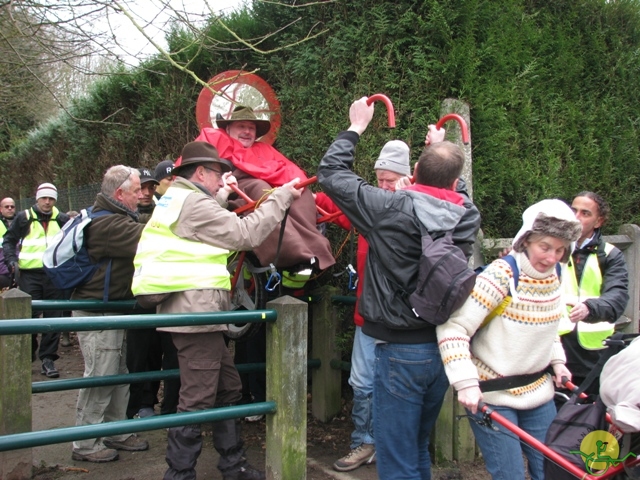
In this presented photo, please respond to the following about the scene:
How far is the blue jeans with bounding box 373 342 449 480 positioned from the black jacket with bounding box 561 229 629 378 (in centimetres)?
155

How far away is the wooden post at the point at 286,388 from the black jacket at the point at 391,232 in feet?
1.83

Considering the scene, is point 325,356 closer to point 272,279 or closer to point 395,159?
point 272,279

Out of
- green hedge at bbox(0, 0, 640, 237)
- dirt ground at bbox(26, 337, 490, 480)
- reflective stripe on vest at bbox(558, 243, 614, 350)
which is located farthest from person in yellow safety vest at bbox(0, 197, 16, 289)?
reflective stripe on vest at bbox(558, 243, 614, 350)

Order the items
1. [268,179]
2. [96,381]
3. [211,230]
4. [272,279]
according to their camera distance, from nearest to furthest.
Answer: [211,230]
[96,381]
[272,279]
[268,179]

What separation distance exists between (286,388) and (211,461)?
3.99 ft

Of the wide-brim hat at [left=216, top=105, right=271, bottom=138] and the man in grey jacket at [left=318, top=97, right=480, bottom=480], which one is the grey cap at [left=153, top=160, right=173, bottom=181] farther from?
the man in grey jacket at [left=318, top=97, right=480, bottom=480]

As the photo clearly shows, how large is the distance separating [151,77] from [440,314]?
5729 millimetres

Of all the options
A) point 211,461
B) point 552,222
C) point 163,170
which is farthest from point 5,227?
point 552,222

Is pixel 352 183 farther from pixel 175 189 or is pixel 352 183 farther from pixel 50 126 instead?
pixel 50 126

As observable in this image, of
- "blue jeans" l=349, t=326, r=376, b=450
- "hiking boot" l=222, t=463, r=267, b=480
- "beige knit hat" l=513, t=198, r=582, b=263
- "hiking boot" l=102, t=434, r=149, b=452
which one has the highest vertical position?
"beige knit hat" l=513, t=198, r=582, b=263

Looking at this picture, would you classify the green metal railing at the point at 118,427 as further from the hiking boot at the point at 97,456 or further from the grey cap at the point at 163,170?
the grey cap at the point at 163,170

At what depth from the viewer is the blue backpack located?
13.7ft

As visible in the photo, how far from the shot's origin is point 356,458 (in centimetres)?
417

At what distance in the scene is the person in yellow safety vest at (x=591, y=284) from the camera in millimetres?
3949
